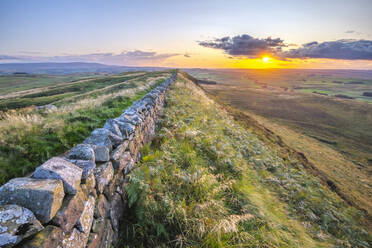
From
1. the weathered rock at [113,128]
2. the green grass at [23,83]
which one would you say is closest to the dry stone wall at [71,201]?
the weathered rock at [113,128]

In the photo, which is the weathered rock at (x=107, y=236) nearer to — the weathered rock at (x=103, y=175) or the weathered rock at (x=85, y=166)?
the weathered rock at (x=103, y=175)

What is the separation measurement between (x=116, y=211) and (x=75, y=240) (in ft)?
3.67

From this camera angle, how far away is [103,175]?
2738mm

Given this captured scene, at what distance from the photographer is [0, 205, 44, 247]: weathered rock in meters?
1.32

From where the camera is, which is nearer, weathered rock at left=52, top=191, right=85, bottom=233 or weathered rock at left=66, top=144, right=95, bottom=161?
weathered rock at left=52, top=191, right=85, bottom=233

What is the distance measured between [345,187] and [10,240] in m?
14.7

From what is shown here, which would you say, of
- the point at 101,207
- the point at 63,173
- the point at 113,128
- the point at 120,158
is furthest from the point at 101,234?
the point at 113,128

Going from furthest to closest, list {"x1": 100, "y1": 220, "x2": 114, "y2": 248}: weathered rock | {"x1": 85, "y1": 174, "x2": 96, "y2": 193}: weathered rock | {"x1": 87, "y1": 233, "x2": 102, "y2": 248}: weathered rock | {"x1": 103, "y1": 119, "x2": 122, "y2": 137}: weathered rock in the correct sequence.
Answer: {"x1": 103, "y1": 119, "x2": 122, "y2": 137}: weathered rock, {"x1": 100, "y1": 220, "x2": 114, "y2": 248}: weathered rock, {"x1": 85, "y1": 174, "x2": 96, "y2": 193}: weathered rock, {"x1": 87, "y1": 233, "x2": 102, "y2": 248}: weathered rock

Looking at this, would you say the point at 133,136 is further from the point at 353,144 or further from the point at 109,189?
the point at 353,144

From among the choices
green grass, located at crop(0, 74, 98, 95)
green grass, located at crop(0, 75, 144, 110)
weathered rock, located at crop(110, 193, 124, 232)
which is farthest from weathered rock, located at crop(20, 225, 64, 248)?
green grass, located at crop(0, 74, 98, 95)

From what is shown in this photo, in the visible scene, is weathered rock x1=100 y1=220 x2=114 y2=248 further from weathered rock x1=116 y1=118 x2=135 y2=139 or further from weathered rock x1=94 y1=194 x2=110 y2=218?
weathered rock x1=116 y1=118 x2=135 y2=139

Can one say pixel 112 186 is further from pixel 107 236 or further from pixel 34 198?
pixel 34 198

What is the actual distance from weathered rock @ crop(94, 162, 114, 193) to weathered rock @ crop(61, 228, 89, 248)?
66cm

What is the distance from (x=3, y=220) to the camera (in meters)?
1.36
